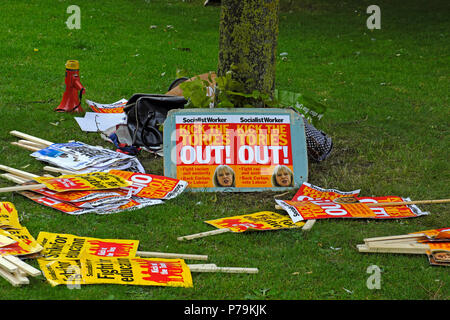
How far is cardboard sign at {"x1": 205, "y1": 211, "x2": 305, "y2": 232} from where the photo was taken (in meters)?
4.98

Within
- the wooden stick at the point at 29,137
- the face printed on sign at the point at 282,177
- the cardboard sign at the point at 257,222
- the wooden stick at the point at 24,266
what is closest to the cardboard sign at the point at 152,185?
the cardboard sign at the point at 257,222

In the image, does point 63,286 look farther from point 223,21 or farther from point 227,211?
point 223,21

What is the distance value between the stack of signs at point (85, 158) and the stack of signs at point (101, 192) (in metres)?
0.33

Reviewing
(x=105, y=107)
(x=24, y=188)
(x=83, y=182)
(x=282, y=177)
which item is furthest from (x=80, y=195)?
(x=105, y=107)

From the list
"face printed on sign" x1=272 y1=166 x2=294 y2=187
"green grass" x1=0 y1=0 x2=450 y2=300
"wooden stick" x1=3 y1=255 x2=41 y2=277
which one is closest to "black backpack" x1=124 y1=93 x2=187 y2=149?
"green grass" x1=0 y1=0 x2=450 y2=300

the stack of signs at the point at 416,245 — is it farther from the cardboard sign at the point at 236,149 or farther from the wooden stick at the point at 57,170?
the wooden stick at the point at 57,170

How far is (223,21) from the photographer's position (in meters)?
6.26

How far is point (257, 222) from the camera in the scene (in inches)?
201

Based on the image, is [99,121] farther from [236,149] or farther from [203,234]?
[203,234]

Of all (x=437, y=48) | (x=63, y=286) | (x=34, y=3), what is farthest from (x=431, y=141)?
(x=34, y=3)

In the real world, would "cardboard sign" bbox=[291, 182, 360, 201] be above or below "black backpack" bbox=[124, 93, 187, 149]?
below

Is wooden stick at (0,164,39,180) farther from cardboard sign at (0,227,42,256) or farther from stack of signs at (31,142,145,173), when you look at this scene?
cardboard sign at (0,227,42,256)

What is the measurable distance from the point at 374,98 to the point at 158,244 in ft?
17.7

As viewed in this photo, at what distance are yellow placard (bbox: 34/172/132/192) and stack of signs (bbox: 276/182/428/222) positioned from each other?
4.81ft
